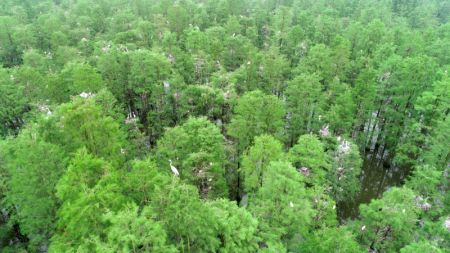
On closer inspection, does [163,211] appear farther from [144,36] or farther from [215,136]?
[144,36]

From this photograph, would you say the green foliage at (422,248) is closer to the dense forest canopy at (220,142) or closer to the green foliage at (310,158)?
the dense forest canopy at (220,142)

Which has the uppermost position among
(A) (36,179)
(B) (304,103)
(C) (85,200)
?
(C) (85,200)

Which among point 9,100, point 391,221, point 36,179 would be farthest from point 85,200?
point 9,100

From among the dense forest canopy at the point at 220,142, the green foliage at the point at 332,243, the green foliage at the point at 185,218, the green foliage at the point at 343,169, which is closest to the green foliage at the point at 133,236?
the dense forest canopy at the point at 220,142

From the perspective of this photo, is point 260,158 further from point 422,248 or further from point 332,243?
point 422,248

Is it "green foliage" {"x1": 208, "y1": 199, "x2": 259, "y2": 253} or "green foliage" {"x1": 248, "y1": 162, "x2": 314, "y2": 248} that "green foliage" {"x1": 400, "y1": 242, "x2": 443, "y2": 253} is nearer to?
"green foliage" {"x1": 248, "y1": 162, "x2": 314, "y2": 248}

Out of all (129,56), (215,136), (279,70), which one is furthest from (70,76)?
(279,70)

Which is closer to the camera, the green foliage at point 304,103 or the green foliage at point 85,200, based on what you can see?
the green foliage at point 85,200

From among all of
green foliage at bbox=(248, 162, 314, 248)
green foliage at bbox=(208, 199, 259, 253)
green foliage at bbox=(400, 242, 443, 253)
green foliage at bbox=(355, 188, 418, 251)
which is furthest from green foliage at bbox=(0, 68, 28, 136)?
green foliage at bbox=(400, 242, 443, 253)

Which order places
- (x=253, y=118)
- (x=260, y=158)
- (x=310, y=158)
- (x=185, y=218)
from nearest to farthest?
(x=185, y=218), (x=260, y=158), (x=310, y=158), (x=253, y=118)
